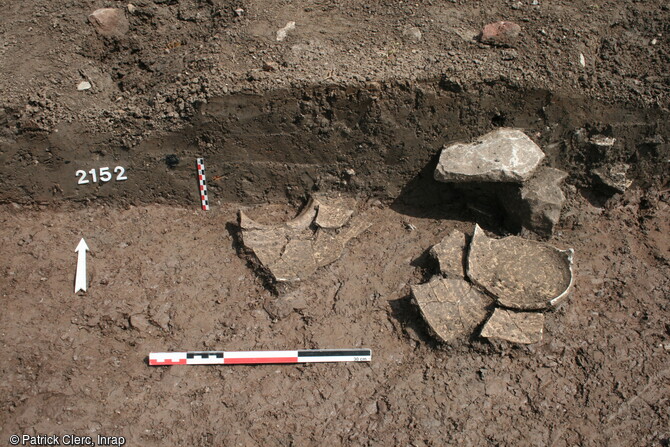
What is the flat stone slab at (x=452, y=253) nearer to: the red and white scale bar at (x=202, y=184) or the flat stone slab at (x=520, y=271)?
the flat stone slab at (x=520, y=271)

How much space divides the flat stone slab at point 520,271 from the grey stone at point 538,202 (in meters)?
0.18

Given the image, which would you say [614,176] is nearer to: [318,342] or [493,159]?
[493,159]

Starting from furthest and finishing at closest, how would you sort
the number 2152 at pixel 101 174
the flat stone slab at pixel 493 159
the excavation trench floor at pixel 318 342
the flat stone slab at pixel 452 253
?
the number 2152 at pixel 101 174, the flat stone slab at pixel 493 159, the flat stone slab at pixel 452 253, the excavation trench floor at pixel 318 342

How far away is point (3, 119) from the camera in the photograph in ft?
12.5

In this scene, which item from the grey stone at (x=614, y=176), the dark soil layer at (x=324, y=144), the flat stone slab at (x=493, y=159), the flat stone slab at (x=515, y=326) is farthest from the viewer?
the grey stone at (x=614, y=176)

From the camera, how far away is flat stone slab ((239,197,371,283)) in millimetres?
3580

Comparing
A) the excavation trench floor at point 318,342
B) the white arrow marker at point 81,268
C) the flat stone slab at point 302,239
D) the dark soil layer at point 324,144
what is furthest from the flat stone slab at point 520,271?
the white arrow marker at point 81,268

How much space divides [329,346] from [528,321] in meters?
1.16

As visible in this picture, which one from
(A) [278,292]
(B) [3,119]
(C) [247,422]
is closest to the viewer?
(C) [247,422]

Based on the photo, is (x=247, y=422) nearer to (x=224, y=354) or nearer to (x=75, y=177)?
(x=224, y=354)

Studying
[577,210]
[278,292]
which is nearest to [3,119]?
[278,292]

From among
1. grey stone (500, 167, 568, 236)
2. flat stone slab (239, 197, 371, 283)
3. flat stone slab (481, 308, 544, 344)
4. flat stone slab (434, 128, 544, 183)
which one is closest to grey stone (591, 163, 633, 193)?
grey stone (500, 167, 568, 236)

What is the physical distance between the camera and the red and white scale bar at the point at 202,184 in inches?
156

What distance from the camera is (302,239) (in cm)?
374
